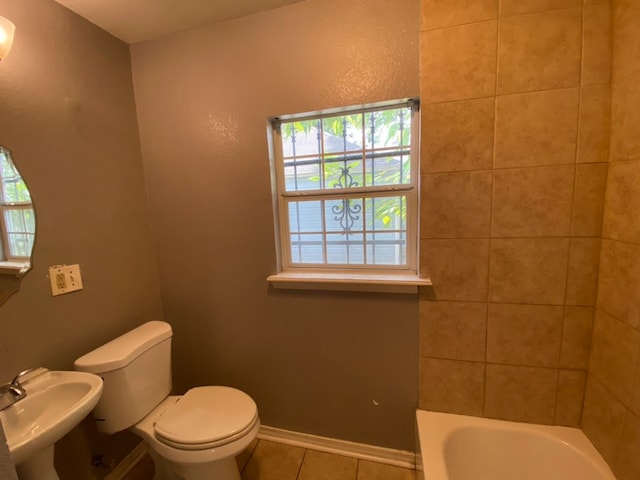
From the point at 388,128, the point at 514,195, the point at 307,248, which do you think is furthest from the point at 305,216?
the point at 514,195

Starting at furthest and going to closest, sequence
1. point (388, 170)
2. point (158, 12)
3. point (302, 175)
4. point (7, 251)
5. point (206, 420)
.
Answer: point (302, 175) < point (388, 170) < point (158, 12) < point (206, 420) < point (7, 251)

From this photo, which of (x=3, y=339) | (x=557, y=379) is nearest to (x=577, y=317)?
(x=557, y=379)

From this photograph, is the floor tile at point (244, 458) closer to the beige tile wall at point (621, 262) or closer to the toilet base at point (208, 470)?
the toilet base at point (208, 470)

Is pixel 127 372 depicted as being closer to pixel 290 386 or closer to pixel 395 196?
pixel 290 386

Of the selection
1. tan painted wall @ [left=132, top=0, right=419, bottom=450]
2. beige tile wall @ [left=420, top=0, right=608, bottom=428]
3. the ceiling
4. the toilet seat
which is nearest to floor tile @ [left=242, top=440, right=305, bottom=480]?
tan painted wall @ [left=132, top=0, right=419, bottom=450]

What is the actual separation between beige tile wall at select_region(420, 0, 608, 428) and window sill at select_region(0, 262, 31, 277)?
1.68 metres

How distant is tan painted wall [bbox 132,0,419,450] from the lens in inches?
50.4

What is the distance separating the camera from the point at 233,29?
4.57 ft

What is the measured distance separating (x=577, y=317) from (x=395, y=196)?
0.93 metres

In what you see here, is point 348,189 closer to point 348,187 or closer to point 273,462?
point 348,187

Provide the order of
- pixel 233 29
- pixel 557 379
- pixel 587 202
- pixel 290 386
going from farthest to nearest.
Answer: pixel 290 386 < pixel 233 29 < pixel 557 379 < pixel 587 202

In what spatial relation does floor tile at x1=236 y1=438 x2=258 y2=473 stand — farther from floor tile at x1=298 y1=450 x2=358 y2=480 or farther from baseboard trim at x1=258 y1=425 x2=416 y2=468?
floor tile at x1=298 y1=450 x2=358 y2=480

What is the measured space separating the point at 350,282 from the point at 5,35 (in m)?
1.59

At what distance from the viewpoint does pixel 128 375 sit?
1.22 meters
